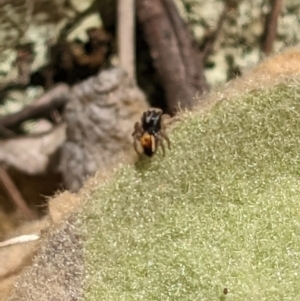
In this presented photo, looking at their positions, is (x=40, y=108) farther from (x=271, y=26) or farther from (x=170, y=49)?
(x=271, y=26)

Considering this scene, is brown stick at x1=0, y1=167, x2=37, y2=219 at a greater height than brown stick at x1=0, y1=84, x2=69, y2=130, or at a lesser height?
lesser

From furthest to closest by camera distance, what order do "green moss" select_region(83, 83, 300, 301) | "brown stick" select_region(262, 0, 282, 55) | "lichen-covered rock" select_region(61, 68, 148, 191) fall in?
"brown stick" select_region(262, 0, 282, 55) < "lichen-covered rock" select_region(61, 68, 148, 191) < "green moss" select_region(83, 83, 300, 301)

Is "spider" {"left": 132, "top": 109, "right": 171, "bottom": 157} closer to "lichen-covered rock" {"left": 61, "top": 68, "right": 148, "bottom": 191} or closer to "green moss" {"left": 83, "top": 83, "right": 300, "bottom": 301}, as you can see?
"green moss" {"left": 83, "top": 83, "right": 300, "bottom": 301}

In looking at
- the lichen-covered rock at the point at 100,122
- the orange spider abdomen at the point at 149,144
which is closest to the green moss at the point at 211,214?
the orange spider abdomen at the point at 149,144

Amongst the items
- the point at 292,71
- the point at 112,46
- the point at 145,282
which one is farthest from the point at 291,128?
the point at 112,46

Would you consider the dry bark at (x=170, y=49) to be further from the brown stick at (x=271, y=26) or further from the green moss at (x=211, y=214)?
the green moss at (x=211, y=214)

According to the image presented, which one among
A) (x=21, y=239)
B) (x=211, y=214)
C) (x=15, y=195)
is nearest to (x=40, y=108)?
(x=15, y=195)

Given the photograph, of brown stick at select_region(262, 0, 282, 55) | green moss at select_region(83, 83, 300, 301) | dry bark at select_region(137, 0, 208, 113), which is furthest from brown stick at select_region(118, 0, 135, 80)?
green moss at select_region(83, 83, 300, 301)
